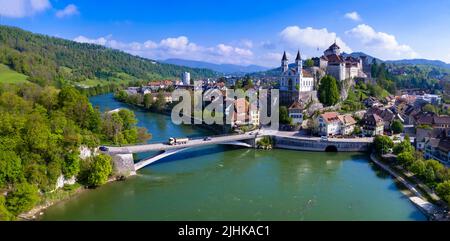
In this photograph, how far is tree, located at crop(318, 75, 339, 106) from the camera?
4231 cm

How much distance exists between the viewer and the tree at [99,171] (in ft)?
68.3

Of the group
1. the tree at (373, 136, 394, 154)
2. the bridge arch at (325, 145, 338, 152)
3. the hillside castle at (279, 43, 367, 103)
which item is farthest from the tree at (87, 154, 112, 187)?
the hillside castle at (279, 43, 367, 103)

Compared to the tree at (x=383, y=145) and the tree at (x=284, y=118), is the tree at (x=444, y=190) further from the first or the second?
the tree at (x=284, y=118)

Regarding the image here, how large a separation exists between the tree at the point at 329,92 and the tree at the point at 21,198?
33.3 metres

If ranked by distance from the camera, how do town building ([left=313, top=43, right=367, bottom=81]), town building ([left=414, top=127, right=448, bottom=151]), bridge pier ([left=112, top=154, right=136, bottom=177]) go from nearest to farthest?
bridge pier ([left=112, top=154, right=136, bottom=177]), town building ([left=414, top=127, right=448, bottom=151]), town building ([left=313, top=43, right=367, bottom=81])

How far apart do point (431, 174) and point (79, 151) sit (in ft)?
65.8

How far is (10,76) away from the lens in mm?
69250

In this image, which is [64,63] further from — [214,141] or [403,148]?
[403,148]

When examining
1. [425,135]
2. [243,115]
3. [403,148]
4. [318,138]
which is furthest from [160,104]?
[403,148]

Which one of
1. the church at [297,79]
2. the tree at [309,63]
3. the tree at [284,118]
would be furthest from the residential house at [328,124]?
the tree at [309,63]

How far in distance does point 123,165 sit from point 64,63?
317 ft

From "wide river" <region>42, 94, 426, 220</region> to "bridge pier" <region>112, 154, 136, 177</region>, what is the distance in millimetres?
554

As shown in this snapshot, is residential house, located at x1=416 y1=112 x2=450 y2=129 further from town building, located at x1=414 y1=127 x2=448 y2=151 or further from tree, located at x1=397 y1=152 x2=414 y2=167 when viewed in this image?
tree, located at x1=397 y1=152 x2=414 y2=167
